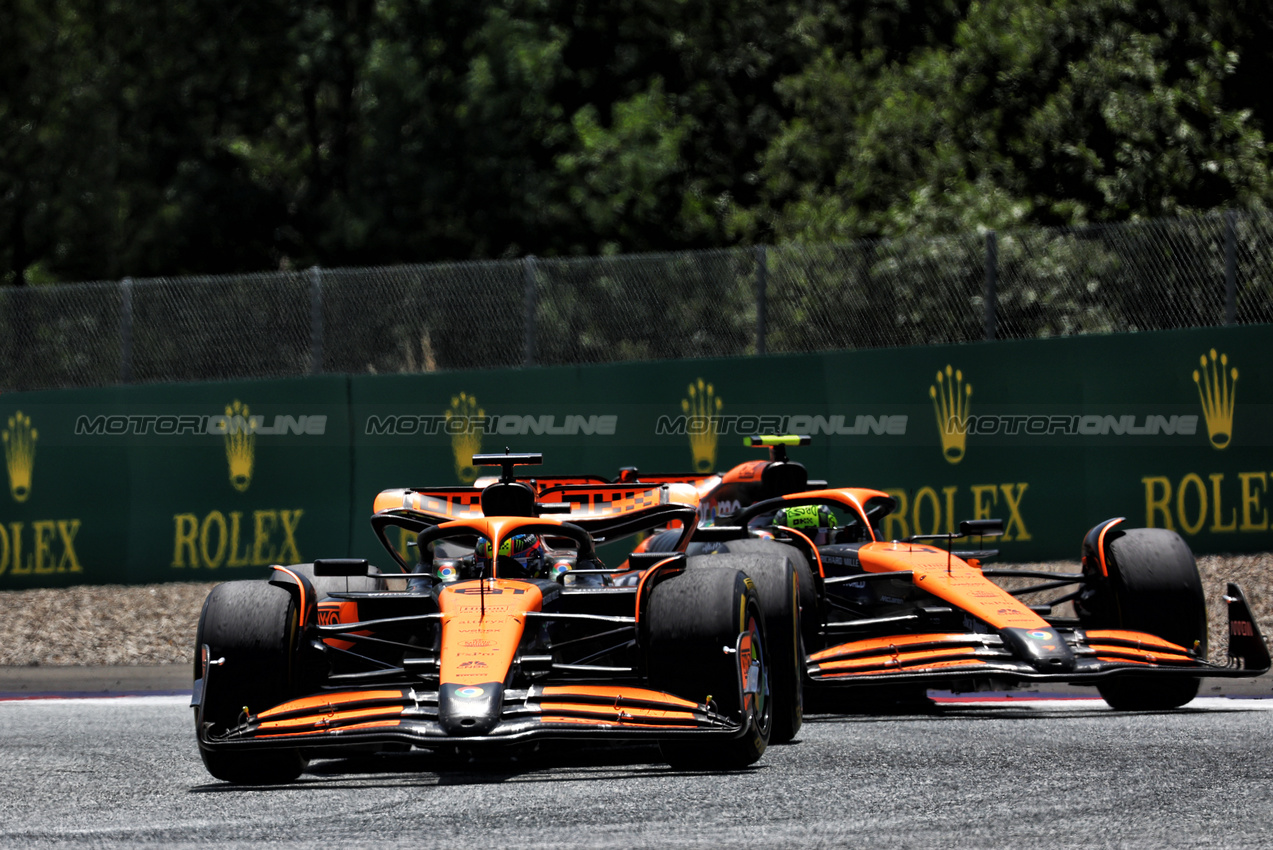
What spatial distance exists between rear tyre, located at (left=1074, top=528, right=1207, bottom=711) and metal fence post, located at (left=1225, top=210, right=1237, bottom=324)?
4.78m

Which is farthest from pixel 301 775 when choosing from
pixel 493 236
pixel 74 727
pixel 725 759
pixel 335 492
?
pixel 493 236

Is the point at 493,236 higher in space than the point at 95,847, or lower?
higher

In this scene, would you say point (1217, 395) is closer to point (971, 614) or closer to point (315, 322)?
point (971, 614)

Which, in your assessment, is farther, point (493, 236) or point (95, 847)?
point (493, 236)

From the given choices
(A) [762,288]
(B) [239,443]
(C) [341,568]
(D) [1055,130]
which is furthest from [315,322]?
(D) [1055,130]

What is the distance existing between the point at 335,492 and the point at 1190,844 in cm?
1095

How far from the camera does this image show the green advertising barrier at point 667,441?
576 inches

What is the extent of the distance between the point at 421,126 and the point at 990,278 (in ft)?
52.3

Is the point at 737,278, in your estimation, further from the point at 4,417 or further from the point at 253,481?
the point at 4,417

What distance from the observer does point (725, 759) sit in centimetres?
731

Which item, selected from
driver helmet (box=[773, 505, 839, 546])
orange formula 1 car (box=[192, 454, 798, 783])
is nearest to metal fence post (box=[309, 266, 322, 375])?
driver helmet (box=[773, 505, 839, 546])

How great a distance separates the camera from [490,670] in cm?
709

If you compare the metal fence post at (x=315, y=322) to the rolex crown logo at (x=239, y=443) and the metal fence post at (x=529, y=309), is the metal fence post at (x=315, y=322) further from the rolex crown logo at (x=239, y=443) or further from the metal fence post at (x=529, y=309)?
the metal fence post at (x=529, y=309)

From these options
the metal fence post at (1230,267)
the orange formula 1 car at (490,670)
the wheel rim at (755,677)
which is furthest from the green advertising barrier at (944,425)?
the wheel rim at (755,677)
